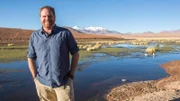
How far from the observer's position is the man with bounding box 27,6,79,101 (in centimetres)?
396

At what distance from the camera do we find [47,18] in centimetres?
396

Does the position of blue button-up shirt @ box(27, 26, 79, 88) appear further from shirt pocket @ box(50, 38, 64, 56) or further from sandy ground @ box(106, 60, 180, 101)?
sandy ground @ box(106, 60, 180, 101)

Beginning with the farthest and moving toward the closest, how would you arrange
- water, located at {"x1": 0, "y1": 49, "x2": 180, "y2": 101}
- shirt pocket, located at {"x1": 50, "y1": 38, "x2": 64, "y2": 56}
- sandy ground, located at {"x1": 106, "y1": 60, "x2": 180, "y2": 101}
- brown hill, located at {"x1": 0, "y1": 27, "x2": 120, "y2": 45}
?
brown hill, located at {"x1": 0, "y1": 27, "x2": 120, "y2": 45}
water, located at {"x1": 0, "y1": 49, "x2": 180, "y2": 101}
sandy ground, located at {"x1": 106, "y1": 60, "x2": 180, "y2": 101}
shirt pocket, located at {"x1": 50, "y1": 38, "x2": 64, "y2": 56}

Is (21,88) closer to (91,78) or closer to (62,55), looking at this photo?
(91,78)

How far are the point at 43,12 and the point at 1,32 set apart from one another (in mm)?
85990

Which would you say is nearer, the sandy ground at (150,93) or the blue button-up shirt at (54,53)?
the blue button-up shirt at (54,53)

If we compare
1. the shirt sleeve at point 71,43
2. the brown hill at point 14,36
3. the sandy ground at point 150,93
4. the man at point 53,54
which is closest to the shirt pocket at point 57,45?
the man at point 53,54

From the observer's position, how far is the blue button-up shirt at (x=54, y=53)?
3.95m

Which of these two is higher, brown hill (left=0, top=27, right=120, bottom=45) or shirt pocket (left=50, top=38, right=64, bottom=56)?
shirt pocket (left=50, top=38, right=64, bottom=56)

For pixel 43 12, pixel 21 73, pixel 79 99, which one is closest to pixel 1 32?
pixel 21 73

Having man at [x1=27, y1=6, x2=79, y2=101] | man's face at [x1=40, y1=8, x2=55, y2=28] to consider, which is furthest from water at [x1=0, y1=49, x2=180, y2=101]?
man's face at [x1=40, y1=8, x2=55, y2=28]

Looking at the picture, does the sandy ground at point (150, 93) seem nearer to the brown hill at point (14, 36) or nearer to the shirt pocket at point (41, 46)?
the shirt pocket at point (41, 46)

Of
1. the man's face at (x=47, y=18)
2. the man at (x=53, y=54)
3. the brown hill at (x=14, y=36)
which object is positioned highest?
the man's face at (x=47, y=18)

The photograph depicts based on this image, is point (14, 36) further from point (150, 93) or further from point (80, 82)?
point (150, 93)
